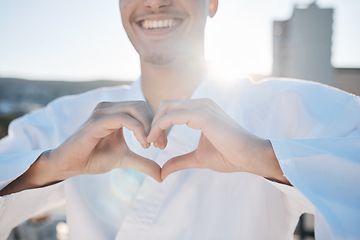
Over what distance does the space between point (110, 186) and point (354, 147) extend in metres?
1.27

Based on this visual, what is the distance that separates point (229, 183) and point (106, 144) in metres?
0.67

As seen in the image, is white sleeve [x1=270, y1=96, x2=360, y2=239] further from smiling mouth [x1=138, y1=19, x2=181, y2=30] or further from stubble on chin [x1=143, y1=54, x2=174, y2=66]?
smiling mouth [x1=138, y1=19, x2=181, y2=30]

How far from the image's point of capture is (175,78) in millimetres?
1710

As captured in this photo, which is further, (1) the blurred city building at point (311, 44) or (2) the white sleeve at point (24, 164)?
(1) the blurred city building at point (311, 44)

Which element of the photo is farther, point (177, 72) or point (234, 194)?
point (177, 72)

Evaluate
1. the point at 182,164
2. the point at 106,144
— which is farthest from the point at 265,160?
the point at 106,144

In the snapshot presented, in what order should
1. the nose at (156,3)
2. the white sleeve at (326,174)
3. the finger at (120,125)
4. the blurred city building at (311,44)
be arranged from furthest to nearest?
1. the blurred city building at (311,44)
2. the nose at (156,3)
3. the finger at (120,125)
4. the white sleeve at (326,174)

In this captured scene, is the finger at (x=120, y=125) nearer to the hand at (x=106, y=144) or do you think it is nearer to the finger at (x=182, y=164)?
the hand at (x=106, y=144)

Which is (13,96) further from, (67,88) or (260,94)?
(260,94)

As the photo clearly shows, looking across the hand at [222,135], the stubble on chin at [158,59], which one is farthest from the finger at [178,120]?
the stubble on chin at [158,59]

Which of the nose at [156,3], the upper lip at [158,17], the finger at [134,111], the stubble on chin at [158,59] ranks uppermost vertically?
the nose at [156,3]

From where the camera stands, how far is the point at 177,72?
5.56 feet

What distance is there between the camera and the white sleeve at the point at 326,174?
2.72ft

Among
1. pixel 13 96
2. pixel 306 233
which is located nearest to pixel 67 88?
pixel 13 96
